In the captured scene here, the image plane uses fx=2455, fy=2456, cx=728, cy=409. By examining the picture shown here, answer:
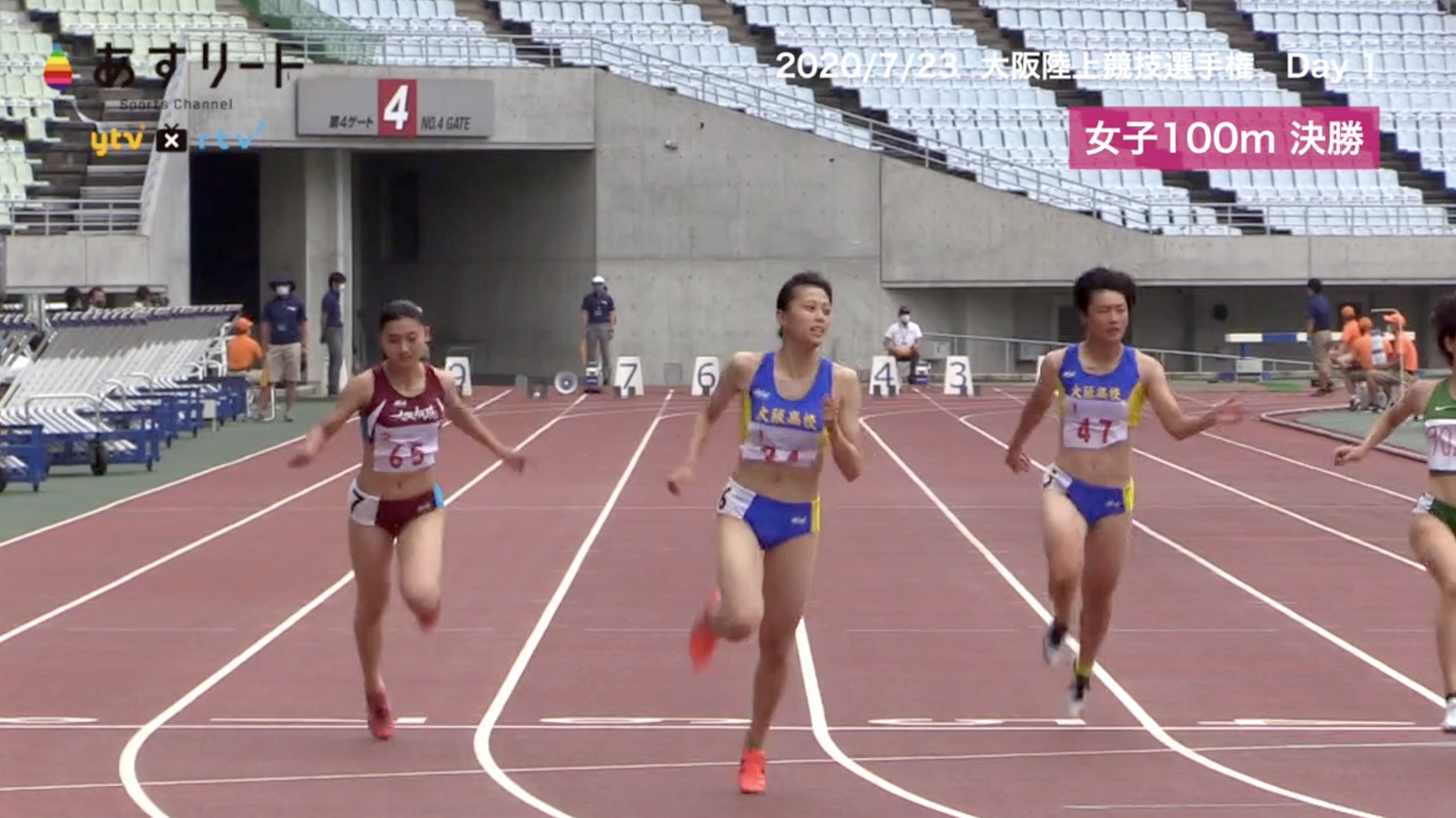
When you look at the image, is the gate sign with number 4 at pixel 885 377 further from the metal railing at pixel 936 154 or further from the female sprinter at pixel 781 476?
the female sprinter at pixel 781 476

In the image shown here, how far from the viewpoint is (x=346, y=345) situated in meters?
38.5

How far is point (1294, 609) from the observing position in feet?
45.2

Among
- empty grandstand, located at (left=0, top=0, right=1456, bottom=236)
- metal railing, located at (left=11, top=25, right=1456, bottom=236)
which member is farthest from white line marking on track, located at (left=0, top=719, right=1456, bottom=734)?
metal railing, located at (left=11, top=25, right=1456, bottom=236)

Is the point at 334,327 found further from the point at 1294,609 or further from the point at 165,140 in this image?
the point at 1294,609

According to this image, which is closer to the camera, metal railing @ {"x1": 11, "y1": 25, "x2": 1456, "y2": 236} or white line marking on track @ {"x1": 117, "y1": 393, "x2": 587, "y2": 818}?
white line marking on track @ {"x1": 117, "y1": 393, "x2": 587, "y2": 818}

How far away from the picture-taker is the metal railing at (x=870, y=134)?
3988 centimetres

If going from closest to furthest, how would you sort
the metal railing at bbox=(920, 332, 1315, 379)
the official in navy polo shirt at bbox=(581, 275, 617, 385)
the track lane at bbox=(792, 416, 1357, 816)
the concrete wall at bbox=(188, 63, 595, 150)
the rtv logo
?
the track lane at bbox=(792, 416, 1357, 816), the official in navy polo shirt at bbox=(581, 275, 617, 385), the rtv logo, the concrete wall at bbox=(188, 63, 595, 150), the metal railing at bbox=(920, 332, 1315, 379)

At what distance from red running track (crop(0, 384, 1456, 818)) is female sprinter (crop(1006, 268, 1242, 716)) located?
1.71 ft

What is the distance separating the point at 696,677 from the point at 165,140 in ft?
91.4

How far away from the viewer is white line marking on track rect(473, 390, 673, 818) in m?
8.48

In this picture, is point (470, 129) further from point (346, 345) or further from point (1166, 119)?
point (1166, 119)

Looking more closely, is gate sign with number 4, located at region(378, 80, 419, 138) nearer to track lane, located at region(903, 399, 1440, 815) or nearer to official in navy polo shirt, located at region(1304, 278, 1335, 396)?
official in navy polo shirt, located at region(1304, 278, 1335, 396)

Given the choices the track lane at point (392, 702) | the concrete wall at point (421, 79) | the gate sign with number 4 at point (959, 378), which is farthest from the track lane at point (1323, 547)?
the concrete wall at point (421, 79)

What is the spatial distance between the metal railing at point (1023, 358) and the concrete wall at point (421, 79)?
694 cm
